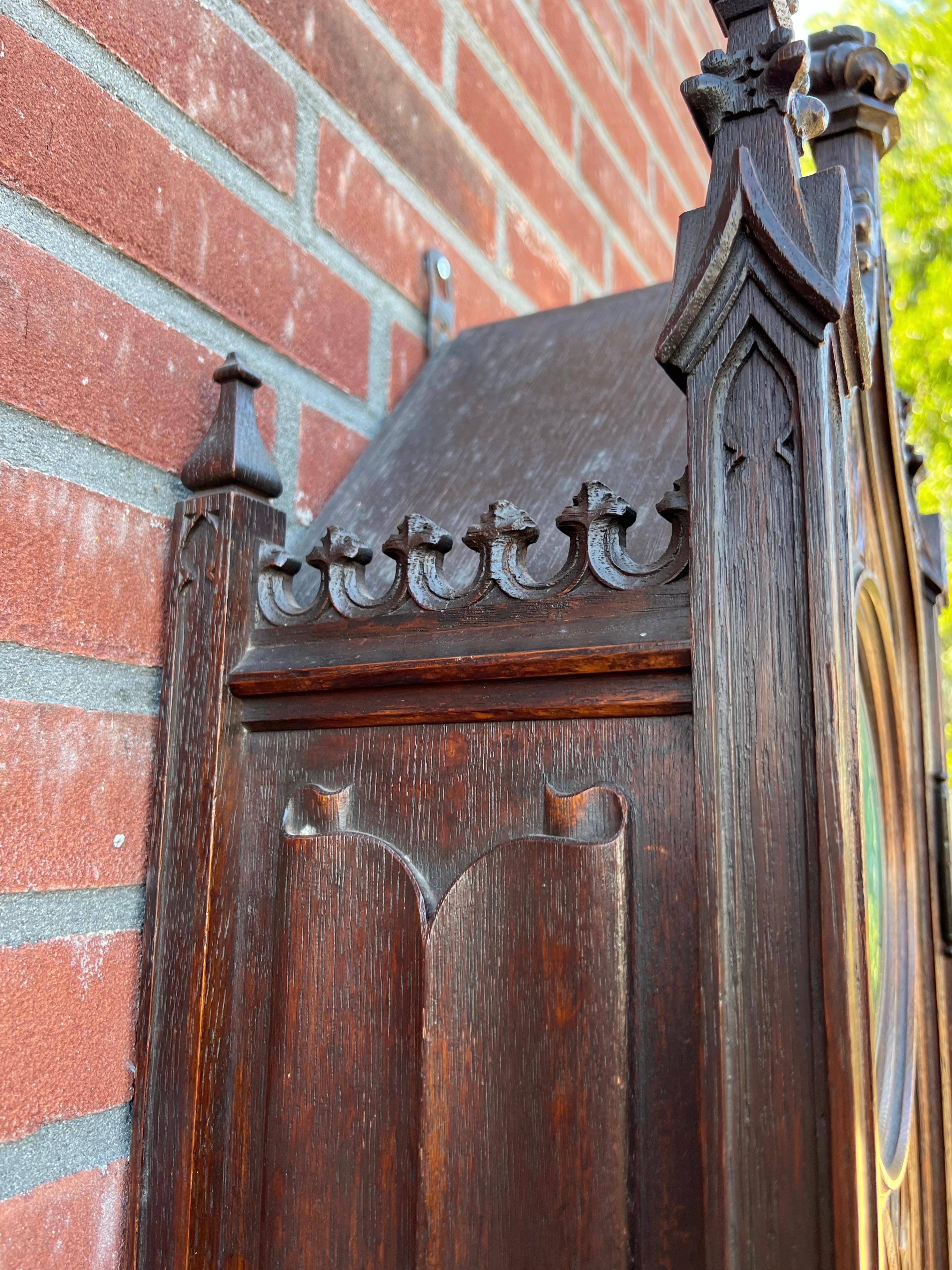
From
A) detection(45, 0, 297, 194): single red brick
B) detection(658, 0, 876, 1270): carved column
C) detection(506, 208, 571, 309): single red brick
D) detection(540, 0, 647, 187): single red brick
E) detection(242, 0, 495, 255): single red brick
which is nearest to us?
detection(658, 0, 876, 1270): carved column

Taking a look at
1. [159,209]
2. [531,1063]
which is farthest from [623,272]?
[531,1063]

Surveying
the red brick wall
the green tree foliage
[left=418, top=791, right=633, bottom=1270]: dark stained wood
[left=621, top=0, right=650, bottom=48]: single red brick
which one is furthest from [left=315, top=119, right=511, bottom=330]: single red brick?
the green tree foliage

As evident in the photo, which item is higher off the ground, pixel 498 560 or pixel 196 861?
pixel 498 560

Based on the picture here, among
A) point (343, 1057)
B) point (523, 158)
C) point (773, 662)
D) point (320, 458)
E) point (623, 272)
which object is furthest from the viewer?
point (623, 272)

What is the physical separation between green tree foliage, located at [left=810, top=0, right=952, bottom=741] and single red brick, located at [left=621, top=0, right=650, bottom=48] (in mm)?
605

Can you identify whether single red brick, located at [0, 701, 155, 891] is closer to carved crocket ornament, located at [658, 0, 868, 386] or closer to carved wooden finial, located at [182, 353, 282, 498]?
carved wooden finial, located at [182, 353, 282, 498]

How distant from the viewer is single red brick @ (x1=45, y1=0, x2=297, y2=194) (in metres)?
0.74

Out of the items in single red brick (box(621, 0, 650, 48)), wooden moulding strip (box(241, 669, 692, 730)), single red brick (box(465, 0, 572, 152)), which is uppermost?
single red brick (box(621, 0, 650, 48))

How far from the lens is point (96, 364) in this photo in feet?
2.34

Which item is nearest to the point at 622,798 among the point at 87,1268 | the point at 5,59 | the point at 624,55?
the point at 87,1268

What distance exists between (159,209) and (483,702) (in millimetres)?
473

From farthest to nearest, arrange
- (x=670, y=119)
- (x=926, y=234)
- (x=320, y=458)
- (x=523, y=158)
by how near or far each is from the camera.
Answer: (x=926, y=234) < (x=670, y=119) < (x=523, y=158) < (x=320, y=458)

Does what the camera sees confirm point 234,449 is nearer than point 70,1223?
No

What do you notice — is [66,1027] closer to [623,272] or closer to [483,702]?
[483,702]
